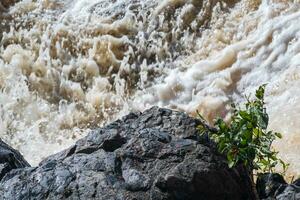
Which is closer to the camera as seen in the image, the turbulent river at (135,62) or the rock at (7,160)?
the rock at (7,160)

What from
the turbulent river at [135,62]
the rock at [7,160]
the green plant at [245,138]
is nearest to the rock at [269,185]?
the green plant at [245,138]

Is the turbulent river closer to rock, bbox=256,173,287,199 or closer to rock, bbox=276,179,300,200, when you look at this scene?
rock, bbox=256,173,287,199

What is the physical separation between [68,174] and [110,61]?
17.4 feet

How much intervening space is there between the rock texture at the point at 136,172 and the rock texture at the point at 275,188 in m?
0.12

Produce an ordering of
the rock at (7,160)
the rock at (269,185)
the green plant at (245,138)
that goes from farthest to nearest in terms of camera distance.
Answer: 1. the rock at (7,160)
2. the rock at (269,185)
3. the green plant at (245,138)

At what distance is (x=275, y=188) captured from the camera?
169 inches

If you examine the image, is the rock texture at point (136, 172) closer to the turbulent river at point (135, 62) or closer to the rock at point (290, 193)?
the rock at point (290, 193)

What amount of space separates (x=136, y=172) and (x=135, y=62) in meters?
5.31

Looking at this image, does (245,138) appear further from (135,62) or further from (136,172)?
(135,62)

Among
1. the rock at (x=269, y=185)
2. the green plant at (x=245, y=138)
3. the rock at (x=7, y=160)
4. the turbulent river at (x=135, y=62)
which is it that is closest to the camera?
the green plant at (x=245, y=138)

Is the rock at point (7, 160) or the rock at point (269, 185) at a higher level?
the rock at point (7, 160)

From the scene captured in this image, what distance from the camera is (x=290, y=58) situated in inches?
316

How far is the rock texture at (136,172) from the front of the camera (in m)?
4.05

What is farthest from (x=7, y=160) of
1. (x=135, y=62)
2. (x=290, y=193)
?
(x=135, y=62)
